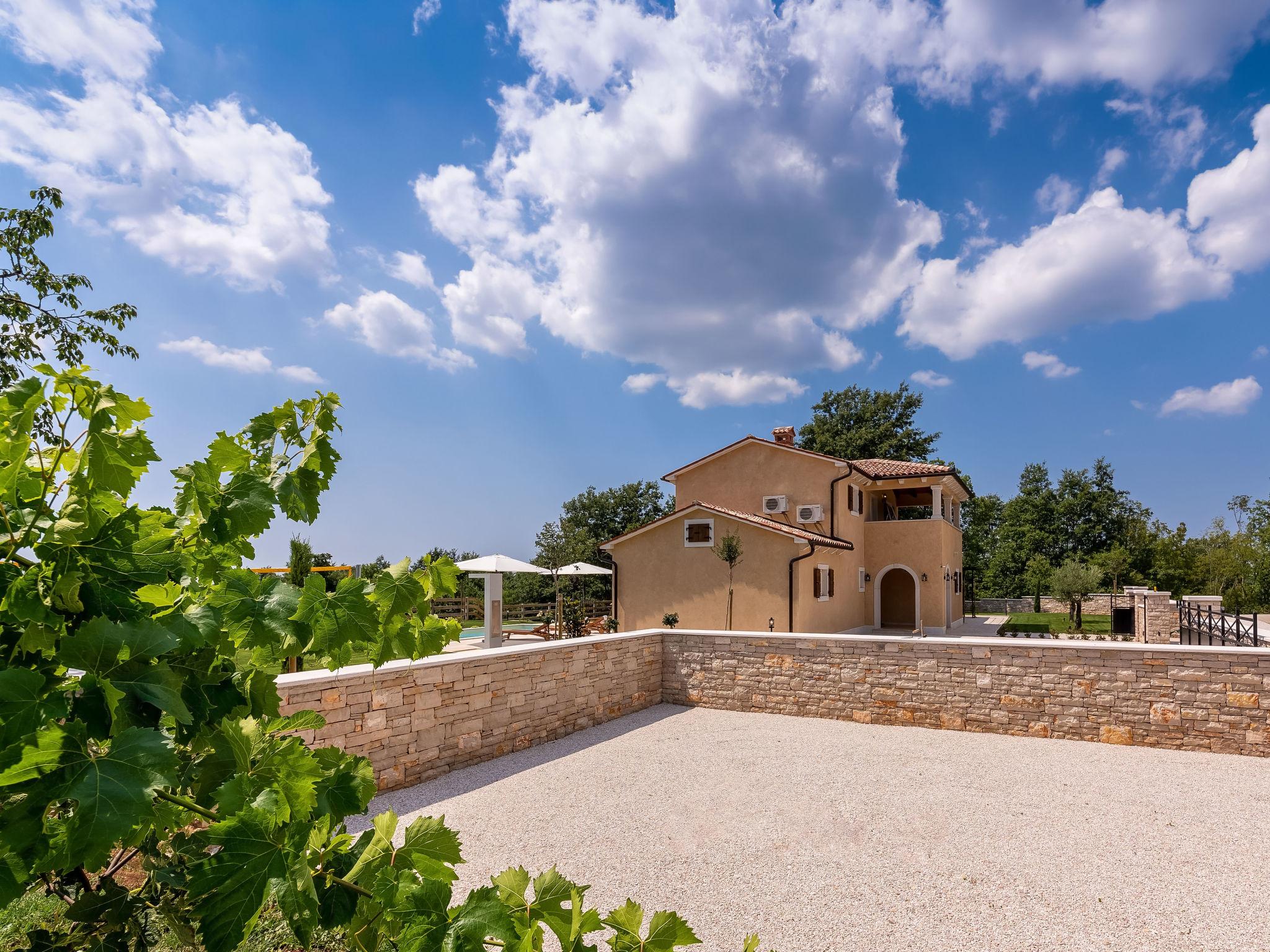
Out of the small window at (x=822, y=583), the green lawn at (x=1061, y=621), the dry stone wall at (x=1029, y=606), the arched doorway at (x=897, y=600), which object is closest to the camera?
the small window at (x=822, y=583)

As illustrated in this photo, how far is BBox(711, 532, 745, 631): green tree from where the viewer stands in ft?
58.6

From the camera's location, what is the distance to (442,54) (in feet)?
33.0

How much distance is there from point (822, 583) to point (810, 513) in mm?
2625

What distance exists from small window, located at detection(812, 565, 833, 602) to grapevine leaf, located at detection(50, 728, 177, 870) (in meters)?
19.3

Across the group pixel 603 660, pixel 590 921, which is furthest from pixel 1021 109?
pixel 590 921

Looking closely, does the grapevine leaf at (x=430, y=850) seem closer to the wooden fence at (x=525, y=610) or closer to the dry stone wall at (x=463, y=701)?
the dry stone wall at (x=463, y=701)

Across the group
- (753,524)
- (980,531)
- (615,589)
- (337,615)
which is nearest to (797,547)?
(753,524)

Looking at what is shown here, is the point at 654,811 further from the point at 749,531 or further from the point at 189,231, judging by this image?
the point at 749,531

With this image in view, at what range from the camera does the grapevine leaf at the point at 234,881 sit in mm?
910

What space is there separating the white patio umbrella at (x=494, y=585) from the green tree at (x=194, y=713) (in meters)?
15.8

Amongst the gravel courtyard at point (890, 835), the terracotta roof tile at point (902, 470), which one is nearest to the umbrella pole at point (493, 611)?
the gravel courtyard at point (890, 835)

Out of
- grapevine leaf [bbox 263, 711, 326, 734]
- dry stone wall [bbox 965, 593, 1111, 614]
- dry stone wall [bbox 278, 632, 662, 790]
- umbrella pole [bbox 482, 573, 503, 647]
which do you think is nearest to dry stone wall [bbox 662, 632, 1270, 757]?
dry stone wall [bbox 278, 632, 662, 790]

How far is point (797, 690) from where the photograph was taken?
10.8 m

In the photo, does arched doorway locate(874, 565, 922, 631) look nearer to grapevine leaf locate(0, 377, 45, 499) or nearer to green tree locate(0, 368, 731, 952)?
green tree locate(0, 368, 731, 952)
